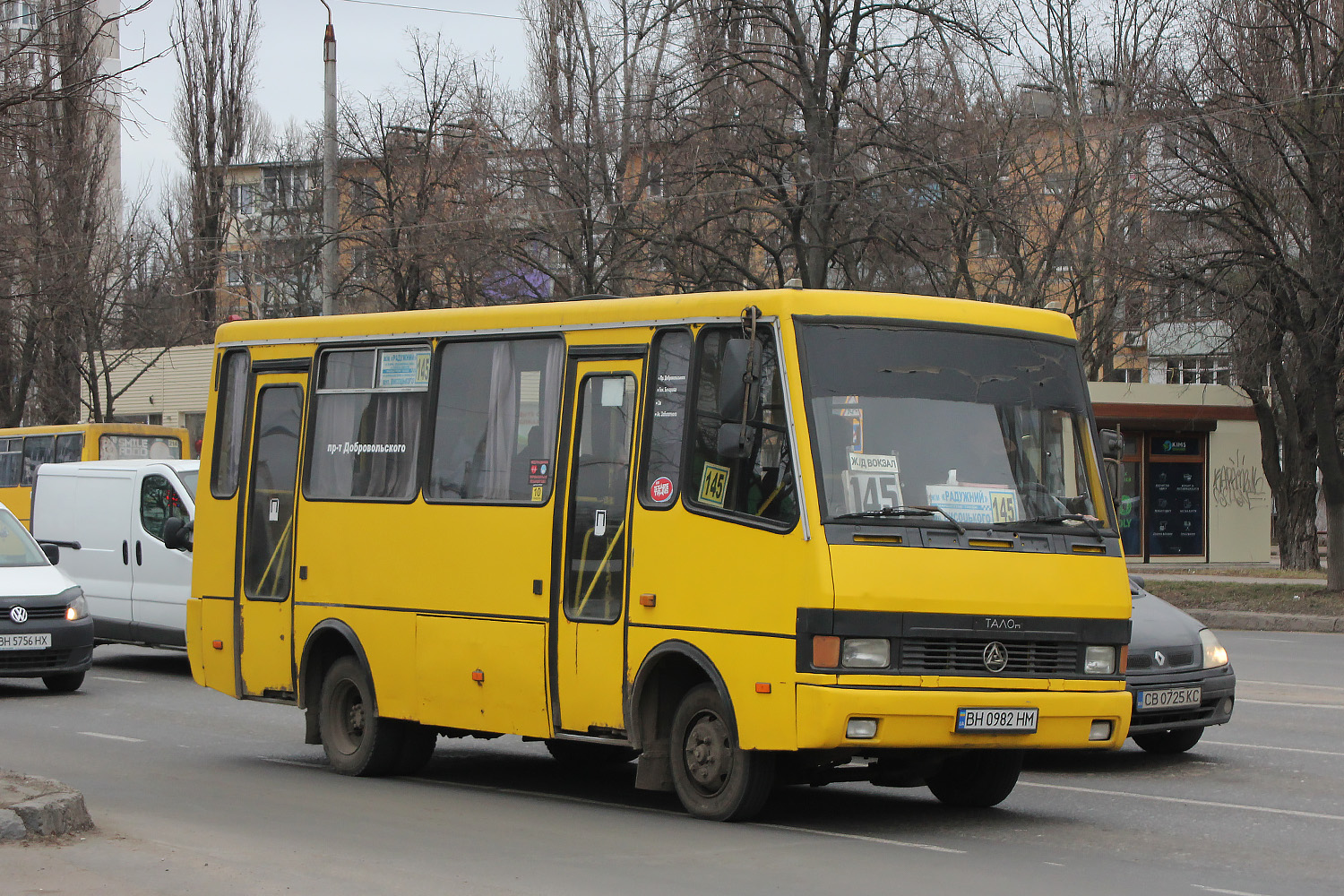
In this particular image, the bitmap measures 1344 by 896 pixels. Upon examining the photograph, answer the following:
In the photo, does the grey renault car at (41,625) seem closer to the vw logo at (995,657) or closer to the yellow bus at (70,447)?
the vw logo at (995,657)

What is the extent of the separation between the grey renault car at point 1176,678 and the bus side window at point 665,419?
3.92m

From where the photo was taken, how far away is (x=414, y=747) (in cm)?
1159

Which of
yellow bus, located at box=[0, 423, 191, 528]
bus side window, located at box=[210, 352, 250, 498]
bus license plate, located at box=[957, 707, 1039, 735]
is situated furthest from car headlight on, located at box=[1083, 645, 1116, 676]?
yellow bus, located at box=[0, 423, 191, 528]

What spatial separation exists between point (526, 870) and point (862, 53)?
21.9 metres

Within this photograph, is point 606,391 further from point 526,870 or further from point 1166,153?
point 1166,153

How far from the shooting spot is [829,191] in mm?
28766

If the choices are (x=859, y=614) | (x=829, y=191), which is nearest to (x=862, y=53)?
(x=829, y=191)

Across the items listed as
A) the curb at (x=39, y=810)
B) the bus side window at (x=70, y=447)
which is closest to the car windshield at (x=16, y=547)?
the curb at (x=39, y=810)

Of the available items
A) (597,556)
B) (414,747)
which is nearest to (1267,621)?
(414,747)

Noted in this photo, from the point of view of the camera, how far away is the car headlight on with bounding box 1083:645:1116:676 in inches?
357

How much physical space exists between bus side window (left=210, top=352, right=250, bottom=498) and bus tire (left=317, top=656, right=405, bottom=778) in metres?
1.86

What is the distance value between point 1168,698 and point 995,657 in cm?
344

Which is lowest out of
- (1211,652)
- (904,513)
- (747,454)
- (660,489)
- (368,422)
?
(1211,652)

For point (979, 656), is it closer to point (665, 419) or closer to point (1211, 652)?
point (665, 419)
